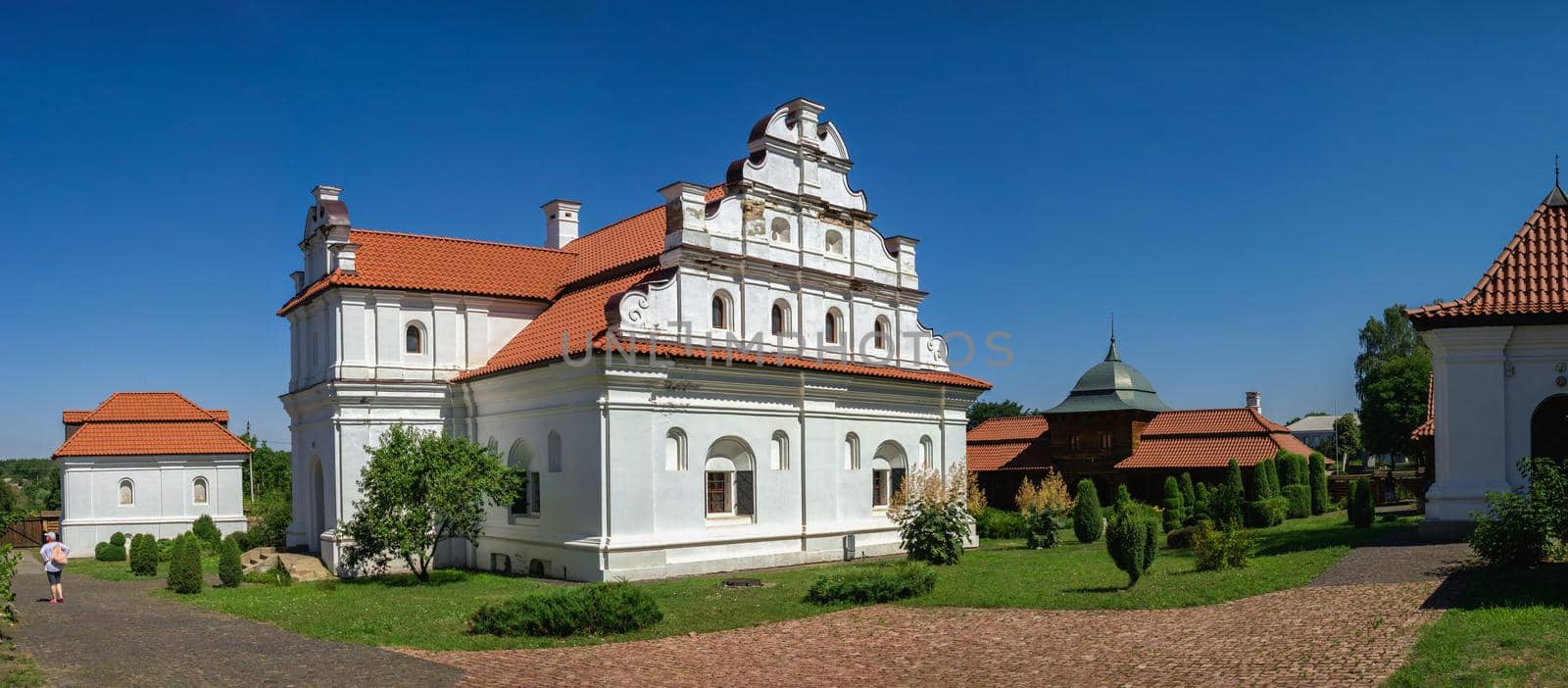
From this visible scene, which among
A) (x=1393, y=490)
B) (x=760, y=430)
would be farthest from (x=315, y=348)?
(x=1393, y=490)

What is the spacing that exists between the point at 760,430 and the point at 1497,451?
1510cm

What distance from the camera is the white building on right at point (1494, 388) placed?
2036 centimetres

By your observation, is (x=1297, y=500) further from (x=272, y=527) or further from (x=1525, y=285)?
(x=272, y=527)

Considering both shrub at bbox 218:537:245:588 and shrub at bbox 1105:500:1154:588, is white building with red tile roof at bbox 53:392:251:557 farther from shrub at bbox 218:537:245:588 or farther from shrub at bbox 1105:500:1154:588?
shrub at bbox 1105:500:1154:588

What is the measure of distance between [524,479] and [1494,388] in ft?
67.0

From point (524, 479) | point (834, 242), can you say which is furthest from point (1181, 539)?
point (524, 479)

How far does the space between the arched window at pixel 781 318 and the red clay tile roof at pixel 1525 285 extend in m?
13.9

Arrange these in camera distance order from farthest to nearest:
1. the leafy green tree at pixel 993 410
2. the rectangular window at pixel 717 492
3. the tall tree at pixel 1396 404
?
the leafy green tree at pixel 993 410 → the tall tree at pixel 1396 404 → the rectangular window at pixel 717 492

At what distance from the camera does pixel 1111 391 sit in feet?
164

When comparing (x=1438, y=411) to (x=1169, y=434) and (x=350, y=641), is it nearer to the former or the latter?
(x=350, y=641)

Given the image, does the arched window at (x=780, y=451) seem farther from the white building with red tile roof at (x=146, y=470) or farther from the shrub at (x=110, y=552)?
the white building with red tile roof at (x=146, y=470)

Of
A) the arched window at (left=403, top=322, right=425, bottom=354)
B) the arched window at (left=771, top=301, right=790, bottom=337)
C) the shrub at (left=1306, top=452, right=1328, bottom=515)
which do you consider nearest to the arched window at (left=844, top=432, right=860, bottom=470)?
the arched window at (left=771, top=301, right=790, bottom=337)

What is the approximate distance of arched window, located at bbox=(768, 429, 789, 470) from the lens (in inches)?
1094

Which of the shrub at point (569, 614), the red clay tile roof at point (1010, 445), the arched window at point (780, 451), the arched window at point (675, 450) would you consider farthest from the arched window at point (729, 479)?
the red clay tile roof at point (1010, 445)
